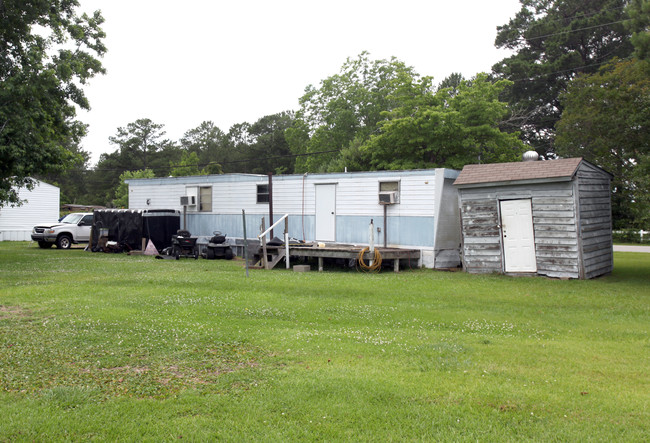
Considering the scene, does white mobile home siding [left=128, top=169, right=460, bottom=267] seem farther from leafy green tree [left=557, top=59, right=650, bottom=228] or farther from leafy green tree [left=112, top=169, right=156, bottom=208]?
leafy green tree [left=112, top=169, right=156, bottom=208]

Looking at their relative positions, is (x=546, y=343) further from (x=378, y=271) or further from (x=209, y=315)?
(x=378, y=271)

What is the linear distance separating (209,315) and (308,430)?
4.65 metres

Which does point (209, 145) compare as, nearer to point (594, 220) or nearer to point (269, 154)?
point (269, 154)

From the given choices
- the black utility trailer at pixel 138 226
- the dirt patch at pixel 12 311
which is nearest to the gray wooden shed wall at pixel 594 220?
the dirt patch at pixel 12 311

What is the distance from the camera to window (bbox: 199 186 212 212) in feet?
69.6

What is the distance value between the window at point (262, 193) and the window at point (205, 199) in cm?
243

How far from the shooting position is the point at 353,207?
17578 millimetres

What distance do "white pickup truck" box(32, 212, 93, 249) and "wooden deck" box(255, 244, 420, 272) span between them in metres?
12.5

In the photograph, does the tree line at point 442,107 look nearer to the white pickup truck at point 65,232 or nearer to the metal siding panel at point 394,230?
the white pickup truck at point 65,232

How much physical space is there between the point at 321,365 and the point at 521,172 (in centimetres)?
1053

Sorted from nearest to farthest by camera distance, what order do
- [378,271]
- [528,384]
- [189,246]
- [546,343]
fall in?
[528,384] → [546,343] → [378,271] → [189,246]

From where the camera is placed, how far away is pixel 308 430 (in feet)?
13.5

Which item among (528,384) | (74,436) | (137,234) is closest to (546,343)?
(528,384)

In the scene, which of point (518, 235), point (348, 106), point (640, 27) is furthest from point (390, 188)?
point (348, 106)
